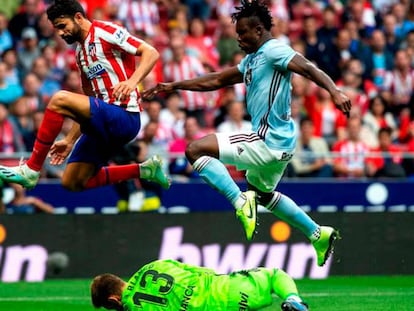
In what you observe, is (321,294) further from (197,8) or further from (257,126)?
(197,8)

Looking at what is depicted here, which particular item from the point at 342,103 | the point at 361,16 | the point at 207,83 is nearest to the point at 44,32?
the point at 361,16

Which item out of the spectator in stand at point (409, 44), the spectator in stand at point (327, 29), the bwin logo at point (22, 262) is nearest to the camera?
the bwin logo at point (22, 262)

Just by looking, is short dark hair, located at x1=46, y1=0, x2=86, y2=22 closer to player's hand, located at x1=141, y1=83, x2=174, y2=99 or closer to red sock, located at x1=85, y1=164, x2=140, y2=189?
player's hand, located at x1=141, y1=83, x2=174, y2=99

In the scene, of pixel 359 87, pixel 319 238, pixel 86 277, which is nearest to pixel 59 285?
pixel 86 277

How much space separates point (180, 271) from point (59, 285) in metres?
5.45

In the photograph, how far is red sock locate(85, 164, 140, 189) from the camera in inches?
472

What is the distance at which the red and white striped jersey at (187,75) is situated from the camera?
62.9 feet

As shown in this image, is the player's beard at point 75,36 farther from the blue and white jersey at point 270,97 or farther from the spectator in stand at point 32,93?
the spectator in stand at point 32,93

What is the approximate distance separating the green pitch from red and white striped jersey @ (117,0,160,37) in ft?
20.3

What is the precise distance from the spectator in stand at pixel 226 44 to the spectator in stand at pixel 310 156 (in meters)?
2.10

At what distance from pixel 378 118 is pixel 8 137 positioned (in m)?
5.99

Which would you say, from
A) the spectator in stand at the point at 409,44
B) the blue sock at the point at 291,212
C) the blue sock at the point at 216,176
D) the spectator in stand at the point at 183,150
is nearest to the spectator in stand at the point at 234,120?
the spectator in stand at the point at 183,150

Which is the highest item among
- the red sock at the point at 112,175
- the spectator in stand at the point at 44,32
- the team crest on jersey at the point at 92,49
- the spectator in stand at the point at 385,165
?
the team crest on jersey at the point at 92,49

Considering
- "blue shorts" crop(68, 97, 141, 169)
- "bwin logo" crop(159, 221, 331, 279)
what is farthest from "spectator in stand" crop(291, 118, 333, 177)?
"blue shorts" crop(68, 97, 141, 169)
